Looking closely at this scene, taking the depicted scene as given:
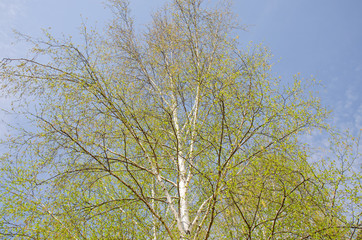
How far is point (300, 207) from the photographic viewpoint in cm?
394

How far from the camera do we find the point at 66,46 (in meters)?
5.00

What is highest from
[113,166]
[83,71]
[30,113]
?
[83,71]

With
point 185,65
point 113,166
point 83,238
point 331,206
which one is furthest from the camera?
point 185,65

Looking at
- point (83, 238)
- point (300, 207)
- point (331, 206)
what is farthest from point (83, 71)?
point (331, 206)

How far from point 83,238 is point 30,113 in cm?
230

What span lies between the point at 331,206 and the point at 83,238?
4.15 meters

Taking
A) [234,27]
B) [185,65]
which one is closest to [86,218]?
[185,65]

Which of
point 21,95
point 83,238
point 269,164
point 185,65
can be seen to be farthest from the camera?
point 185,65

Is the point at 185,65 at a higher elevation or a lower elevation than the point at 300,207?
higher

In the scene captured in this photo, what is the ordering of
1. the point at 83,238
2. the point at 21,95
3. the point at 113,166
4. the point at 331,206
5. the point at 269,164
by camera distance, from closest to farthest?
the point at 269,164 → the point at 331,206 → the point at 83,238 → the point at 21,95 → the point at 113,166

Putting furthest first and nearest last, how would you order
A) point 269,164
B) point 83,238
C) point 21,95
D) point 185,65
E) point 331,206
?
point 185,65, point 21,95, point 83,238, point 331,206, point 269,164

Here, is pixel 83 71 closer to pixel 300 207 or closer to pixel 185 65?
pixel 185 65

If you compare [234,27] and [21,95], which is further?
[234,27]

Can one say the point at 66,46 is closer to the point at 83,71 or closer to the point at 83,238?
the point at 83,71
